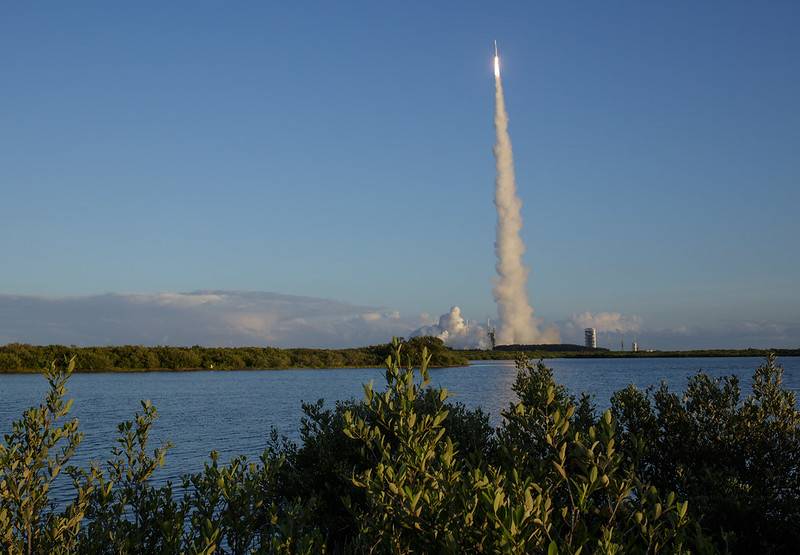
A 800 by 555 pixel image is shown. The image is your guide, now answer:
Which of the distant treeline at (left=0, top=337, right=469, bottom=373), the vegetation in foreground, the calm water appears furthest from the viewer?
the distant treeline at (left=0, top=337, right=469, bottom=373)

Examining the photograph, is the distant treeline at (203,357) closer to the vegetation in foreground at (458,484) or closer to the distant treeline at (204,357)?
the distant treeline at (204,357)

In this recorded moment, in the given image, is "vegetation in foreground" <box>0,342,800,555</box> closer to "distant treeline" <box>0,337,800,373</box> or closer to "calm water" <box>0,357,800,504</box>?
"calm water" <box>0,357,800,504</box>

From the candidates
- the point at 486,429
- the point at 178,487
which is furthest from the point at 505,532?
the point at 178,487

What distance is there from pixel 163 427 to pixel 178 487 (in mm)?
24424

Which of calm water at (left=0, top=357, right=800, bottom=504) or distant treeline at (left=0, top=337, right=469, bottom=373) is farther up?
distant treeline at (left=0, top=337, right=469, bottom=373)

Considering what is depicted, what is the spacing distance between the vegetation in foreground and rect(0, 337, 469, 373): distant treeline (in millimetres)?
106034

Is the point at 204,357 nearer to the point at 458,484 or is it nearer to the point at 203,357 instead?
the point at 203,357

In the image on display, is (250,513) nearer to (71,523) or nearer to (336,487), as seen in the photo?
(71,523)

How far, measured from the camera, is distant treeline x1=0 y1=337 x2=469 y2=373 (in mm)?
132888

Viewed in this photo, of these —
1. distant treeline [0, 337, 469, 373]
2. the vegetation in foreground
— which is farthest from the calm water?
distant treeline [0, 337, 469, 373]

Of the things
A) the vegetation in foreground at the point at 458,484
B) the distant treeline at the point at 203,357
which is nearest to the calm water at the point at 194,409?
the vegetation in foreground at the point at 458,484

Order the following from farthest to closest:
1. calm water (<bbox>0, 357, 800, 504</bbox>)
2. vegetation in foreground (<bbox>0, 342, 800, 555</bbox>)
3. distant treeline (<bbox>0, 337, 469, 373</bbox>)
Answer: distant treeline (<bbox>0, 337, 469, 373</bbox>)
calm water (<bbox>0, 357, 800, 504</bbox>)
vegetation in foreground (<bbox>0, 342, 800, 555</bbox>)

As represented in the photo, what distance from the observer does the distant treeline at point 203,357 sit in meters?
133

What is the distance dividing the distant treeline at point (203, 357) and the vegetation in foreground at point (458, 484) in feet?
348
